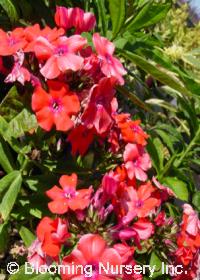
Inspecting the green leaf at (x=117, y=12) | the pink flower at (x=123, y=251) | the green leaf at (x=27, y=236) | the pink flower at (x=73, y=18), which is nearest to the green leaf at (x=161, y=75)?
the green leaf at (x=117, y=12)

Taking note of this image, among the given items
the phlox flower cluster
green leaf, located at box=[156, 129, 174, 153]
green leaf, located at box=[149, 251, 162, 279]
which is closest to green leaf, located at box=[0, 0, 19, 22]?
the phlox flower cluster

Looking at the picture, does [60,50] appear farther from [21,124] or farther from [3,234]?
[3,234]

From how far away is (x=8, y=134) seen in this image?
3.89ft

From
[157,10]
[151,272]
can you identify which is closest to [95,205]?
[151,272]

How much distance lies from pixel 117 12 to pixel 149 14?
0.12 m

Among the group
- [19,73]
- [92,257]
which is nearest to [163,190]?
[92,257]

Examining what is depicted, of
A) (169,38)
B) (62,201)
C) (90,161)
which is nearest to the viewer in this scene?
(62,201)

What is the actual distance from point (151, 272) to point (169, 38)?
5.28ft

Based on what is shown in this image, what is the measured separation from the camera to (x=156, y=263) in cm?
149

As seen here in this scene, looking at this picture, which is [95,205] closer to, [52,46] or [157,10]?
[52,46]

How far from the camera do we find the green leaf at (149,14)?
4.98 feet

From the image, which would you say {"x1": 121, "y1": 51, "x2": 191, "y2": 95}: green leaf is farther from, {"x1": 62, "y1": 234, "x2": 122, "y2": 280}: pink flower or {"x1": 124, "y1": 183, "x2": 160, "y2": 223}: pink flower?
{"x1": 62, "y1": 234, "x2": 122, "y2": 280}: pink flower

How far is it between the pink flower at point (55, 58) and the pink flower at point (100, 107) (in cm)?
6

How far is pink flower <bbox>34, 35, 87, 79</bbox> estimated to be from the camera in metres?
1.08
